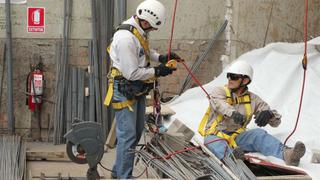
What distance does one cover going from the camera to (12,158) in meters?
7.19

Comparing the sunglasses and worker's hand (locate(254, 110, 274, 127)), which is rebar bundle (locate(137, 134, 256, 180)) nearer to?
worker's hand (locate(254, 110, 274, 127))

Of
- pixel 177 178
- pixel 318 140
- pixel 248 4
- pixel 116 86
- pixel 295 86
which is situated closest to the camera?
pixel 177 178

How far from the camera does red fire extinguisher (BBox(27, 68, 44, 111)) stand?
8.41 metres

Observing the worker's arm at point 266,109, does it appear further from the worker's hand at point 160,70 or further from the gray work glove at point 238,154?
the worker's hand at point 160,70

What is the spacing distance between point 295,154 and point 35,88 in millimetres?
4303

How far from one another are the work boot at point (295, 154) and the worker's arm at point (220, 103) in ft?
1.86

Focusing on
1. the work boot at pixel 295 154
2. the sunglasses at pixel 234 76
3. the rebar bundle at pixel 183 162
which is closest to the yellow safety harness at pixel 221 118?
the sunglasses at pixel 234 76

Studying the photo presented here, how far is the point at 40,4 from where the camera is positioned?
847 centimetres

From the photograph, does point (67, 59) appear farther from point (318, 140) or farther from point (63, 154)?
point (318, 140)

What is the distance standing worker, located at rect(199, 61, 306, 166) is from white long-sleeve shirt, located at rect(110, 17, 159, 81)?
67 cm

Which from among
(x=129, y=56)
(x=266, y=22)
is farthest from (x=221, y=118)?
(x=266, y=22)

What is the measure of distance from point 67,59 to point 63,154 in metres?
1.54

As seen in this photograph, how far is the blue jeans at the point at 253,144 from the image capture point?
17.5 ft

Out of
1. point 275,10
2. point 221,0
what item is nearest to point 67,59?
point 221,0
